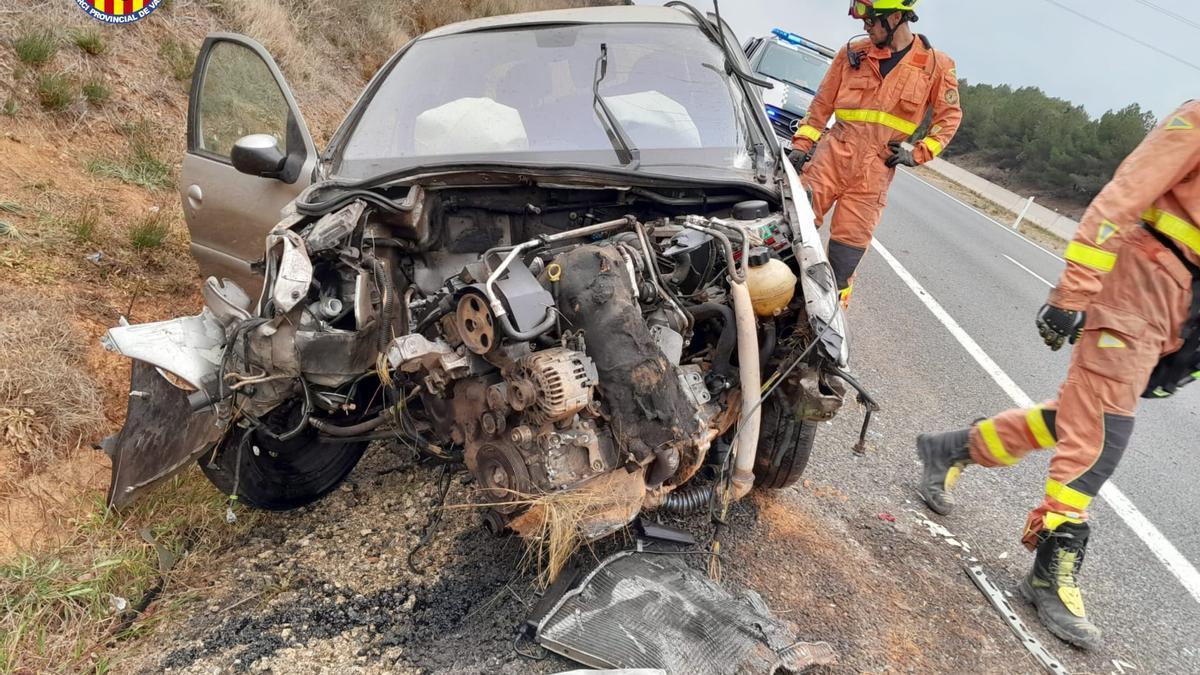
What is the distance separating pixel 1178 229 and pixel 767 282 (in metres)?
1.66

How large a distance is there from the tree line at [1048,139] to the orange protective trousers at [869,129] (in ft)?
59.7

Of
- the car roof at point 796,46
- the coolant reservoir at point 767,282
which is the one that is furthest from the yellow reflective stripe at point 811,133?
the car roof at point 796,46

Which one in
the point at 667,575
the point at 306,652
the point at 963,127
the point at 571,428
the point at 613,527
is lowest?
the point at 306,652

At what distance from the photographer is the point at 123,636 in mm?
2270

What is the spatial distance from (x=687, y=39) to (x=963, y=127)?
32974 mm

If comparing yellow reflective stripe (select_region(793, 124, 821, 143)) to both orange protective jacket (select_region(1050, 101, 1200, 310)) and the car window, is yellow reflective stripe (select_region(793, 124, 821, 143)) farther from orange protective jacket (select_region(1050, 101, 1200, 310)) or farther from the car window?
the car window

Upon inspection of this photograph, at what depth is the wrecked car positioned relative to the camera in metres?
2.13

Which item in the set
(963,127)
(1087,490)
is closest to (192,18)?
(1087,490)

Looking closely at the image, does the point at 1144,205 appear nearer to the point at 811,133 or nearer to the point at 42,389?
the point at 811,133

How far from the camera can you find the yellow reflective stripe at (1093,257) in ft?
8.63

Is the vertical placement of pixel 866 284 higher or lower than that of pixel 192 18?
lower

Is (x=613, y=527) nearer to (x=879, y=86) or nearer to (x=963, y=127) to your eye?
(x=879, y=86)

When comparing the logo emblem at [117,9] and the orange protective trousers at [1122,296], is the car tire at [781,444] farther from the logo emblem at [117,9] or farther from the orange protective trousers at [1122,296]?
the logo emblem at [117,9]

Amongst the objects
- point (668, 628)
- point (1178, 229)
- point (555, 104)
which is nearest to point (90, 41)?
point (555, 104)
